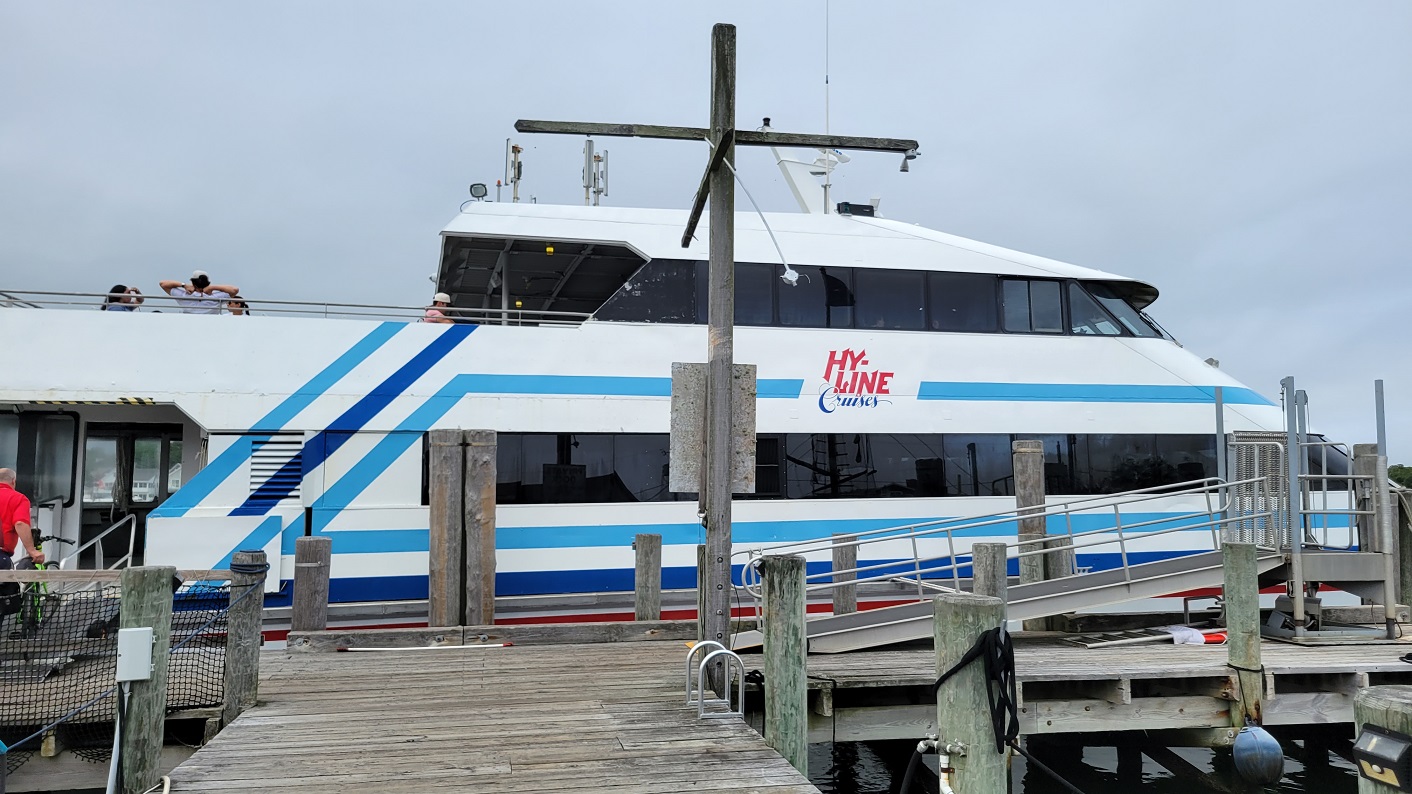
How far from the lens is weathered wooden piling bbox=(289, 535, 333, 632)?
778 cm

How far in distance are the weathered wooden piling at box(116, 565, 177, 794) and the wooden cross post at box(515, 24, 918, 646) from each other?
290cm

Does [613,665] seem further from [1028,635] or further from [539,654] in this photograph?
[1028,635]

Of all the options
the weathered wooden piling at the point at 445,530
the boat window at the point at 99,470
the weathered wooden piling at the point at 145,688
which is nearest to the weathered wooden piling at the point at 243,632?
the weathered wooden piling at the point at 145,688

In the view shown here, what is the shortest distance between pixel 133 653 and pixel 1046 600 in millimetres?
6236

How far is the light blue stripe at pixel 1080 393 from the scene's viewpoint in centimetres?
1055

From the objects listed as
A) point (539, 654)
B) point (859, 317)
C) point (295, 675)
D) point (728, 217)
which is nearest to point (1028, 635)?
point (859, 317)

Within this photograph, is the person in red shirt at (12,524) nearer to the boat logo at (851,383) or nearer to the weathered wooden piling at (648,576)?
the weathered wooden piling at (648,576)

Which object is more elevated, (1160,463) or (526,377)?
(526,377)

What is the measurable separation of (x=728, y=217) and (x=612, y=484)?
14.5ft

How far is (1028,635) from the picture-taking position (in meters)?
8.91

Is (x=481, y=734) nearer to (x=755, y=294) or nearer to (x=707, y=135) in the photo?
(x=707, y=135)

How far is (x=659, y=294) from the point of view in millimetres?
10203

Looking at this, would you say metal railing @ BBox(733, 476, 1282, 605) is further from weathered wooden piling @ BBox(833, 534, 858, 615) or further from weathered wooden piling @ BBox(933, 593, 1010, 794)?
weathered wooden piling @ BBox(933, 593, 1010, 794)

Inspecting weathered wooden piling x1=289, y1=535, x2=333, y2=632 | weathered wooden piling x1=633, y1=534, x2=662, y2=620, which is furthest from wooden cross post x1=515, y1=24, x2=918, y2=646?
weathered wooden piling x1=289, y1=535, x2=333, y2=632
